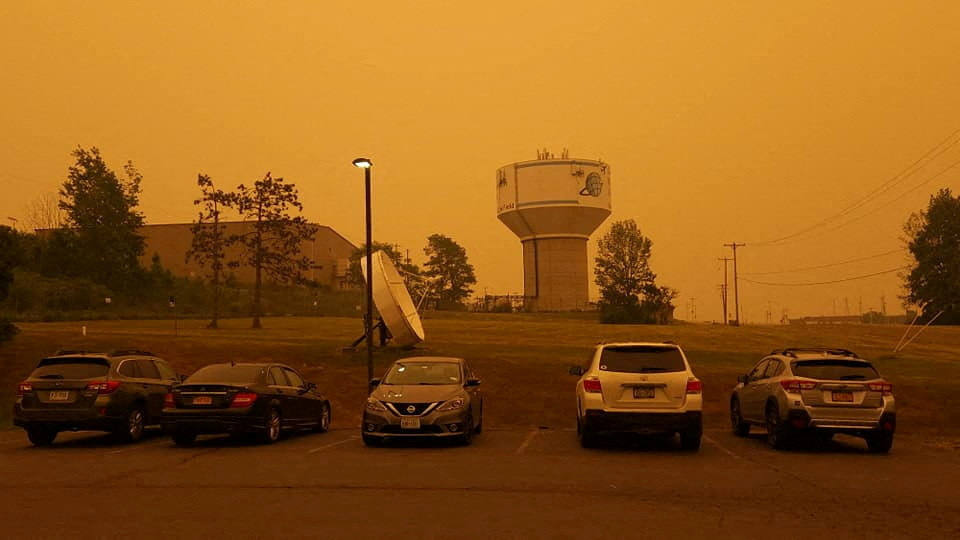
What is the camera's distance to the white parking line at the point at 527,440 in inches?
616

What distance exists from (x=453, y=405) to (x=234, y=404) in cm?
373

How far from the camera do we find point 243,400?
51.5 feet

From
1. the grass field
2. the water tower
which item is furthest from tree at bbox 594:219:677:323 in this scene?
the grass field

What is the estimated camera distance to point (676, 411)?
14641mm

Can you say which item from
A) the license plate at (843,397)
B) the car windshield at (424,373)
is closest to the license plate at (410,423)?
the car windshield at (424,373)

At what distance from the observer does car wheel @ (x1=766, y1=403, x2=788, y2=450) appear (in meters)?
15.3

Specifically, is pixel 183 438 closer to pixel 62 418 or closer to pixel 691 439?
pixel 62 418

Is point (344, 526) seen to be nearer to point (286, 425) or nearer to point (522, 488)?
point (522, 488)

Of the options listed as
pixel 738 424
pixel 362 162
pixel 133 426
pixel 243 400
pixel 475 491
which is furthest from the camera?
pixel 362 162

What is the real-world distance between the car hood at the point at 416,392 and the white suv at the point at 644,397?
2403 mm

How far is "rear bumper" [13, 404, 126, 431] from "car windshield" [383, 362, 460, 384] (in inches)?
198

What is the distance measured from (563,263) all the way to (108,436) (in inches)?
3117

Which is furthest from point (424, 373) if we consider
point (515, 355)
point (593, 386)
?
point (515, 355)

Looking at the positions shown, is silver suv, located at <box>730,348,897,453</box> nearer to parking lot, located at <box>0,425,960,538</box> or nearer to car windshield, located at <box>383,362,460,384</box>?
parking lot, located at <box>0,425,960,538</box>
